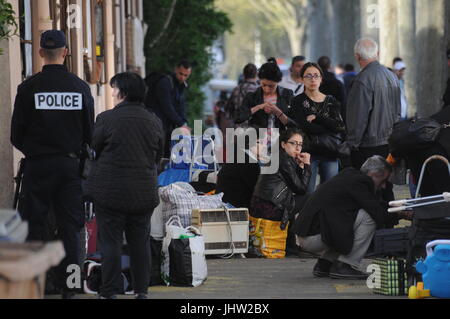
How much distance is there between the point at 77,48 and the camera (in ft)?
47.4

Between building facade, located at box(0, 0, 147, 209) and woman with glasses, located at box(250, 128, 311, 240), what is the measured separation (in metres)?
2.50

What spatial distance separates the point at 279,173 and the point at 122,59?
9.35 meters

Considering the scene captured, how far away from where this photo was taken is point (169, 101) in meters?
17.4

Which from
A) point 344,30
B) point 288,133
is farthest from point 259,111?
point 344,30

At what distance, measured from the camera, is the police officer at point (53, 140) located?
928cm

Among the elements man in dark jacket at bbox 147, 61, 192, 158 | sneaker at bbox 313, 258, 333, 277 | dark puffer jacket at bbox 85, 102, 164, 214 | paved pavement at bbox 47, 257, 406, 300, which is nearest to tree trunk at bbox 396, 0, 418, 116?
man in dark jacket at bbox 147, 61, 192, 158

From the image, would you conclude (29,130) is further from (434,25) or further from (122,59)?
(434,25)

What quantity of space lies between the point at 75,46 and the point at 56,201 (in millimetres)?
5214

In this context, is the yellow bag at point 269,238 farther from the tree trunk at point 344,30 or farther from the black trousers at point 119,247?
the tree trunk at point 344,30

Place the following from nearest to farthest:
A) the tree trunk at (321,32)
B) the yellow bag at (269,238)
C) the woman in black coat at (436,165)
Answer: the woman in black coat at (436,165) → the yellow bag at (269,238) → the tree trunk at (321,32)

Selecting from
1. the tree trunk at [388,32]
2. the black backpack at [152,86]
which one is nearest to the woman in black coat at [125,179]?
the black backpack at [152,86]

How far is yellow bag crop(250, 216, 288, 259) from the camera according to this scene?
12727mm
